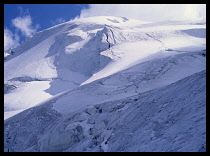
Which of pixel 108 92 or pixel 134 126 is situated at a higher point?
pixel 134 126

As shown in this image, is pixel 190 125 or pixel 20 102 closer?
pixel 190 125

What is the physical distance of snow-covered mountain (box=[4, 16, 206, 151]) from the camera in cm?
867

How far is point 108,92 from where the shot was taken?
18062 mm

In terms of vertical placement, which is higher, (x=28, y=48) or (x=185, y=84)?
(x=185, y=84)

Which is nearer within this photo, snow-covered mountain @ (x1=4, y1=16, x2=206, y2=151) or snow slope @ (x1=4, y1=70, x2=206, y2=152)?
snow slope @ (x1=4, y1=70, x2=206, y2=152)

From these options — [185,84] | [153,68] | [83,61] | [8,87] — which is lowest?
[8,87]

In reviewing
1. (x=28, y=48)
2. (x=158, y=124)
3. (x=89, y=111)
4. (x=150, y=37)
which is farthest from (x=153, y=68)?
(x=28, y=48)

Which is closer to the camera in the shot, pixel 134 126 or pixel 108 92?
pixel 134 126

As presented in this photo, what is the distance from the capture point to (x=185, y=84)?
10445 millimetres

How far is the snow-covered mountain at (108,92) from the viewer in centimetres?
867

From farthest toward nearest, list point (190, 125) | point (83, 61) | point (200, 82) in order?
point (83, 61)
point (200, 82)
point (190, 125)

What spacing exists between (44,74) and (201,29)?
20.5m

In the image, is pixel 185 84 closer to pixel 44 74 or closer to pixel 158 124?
pixel 158 124

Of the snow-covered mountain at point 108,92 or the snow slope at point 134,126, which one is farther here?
the snow-covered mountain at point 108,92
